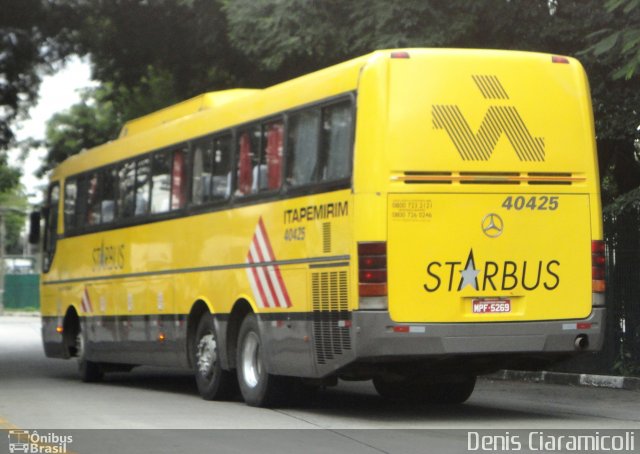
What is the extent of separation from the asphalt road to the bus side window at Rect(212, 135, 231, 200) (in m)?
2.39

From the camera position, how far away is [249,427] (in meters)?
13.5

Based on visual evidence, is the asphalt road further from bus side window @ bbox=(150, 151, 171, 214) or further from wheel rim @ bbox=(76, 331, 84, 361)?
bus side window @ bbox=(150, 151, 171, 214)

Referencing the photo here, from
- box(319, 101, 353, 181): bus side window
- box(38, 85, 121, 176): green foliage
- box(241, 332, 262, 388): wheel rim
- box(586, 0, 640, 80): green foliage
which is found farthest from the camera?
box(38, 85, 121, 176): green foliage

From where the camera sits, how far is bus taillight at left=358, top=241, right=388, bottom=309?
13.7 metres

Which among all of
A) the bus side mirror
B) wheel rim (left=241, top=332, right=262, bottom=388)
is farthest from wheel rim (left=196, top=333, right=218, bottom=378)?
the bus side mirror

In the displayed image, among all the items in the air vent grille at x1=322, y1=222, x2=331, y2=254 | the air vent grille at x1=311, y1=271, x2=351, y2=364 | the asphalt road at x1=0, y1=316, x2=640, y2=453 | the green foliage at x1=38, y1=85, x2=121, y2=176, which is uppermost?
the green foliage at x1=38, y1=85, x2=121, y2=176

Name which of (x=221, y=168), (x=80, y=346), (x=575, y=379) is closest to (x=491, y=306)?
(x=221, y=168)

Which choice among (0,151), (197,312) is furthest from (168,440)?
(0,151)

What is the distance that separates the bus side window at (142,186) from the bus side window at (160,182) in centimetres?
17

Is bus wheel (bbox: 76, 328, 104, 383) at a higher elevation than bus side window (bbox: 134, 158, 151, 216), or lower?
lower

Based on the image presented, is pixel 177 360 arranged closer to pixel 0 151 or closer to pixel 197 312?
pixel 197 312

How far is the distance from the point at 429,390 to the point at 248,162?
3.24 meters

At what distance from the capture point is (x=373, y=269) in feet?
44.9

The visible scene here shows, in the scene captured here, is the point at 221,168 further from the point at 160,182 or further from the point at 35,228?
the point at 35,228
